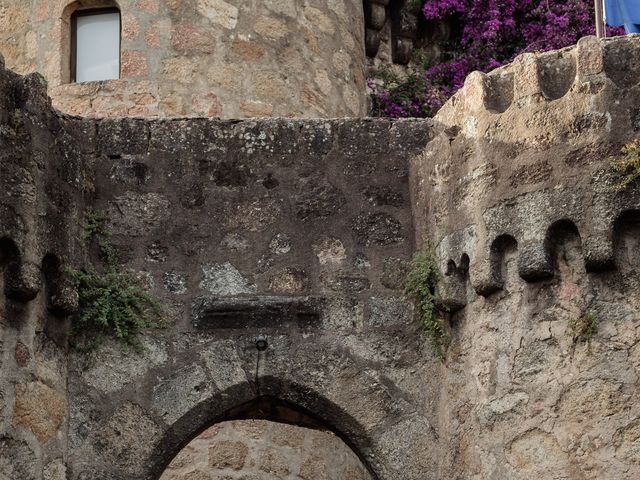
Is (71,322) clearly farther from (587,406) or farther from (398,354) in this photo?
(587,406)

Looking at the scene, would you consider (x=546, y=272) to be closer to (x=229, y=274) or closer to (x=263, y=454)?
(x=229, y=274)

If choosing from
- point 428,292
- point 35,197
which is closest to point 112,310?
point 35,197

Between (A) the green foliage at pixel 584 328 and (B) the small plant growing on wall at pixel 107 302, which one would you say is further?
(B) the small plant growing on wall at pixel 107 302

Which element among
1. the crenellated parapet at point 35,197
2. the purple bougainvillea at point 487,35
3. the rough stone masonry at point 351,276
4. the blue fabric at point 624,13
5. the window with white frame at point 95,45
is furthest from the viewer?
the purple bougainvillea at point 487,35

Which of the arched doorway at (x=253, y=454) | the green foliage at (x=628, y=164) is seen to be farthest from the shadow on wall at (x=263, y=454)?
the green foliage at (x=628, y=164)

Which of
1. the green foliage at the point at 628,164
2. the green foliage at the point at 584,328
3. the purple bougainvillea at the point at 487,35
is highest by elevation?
the purple bougainvillea at the point at 487,35

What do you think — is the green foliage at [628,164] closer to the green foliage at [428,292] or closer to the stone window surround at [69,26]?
the green foliage at [428,292]

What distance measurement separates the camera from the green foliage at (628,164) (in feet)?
23.4

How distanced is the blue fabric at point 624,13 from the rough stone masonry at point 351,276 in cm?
307

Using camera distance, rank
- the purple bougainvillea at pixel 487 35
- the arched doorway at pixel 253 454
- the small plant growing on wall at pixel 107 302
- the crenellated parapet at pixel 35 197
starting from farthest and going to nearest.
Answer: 1. the purple bougainvillea at pixel 487 35
2. the arched doorway at pixel 253 454
3. the small plant growing on wall at pixel 107 302
4. the crenellated parapet at pixel 35 197

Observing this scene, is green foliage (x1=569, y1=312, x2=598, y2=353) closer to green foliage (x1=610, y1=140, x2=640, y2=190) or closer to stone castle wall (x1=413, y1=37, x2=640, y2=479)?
stone castle wall (x1=413, y1=37, x2=640, y2=479)

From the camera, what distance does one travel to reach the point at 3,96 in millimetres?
7496

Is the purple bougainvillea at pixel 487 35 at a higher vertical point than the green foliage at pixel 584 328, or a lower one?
higher

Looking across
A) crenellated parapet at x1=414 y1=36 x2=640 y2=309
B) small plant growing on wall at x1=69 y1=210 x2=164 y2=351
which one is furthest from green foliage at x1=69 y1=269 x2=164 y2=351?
crenellated parapet at x1=414 y1=36 x2=640 y2=309
